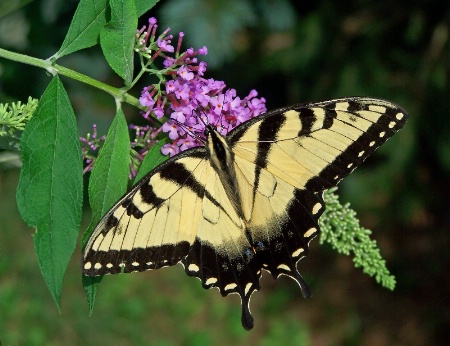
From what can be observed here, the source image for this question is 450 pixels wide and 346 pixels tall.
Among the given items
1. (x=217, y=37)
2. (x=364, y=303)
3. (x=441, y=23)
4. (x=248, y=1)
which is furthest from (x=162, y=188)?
(x=364, y=303)

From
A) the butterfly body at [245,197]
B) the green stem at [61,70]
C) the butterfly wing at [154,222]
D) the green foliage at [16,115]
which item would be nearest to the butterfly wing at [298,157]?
the butterfly body at [245,197]

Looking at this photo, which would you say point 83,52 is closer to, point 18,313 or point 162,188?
point 18,313

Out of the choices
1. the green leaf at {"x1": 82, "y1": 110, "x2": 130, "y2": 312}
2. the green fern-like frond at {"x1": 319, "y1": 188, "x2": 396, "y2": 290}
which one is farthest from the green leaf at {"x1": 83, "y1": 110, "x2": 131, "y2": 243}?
the green fern-like frond at {"x1": 319, "y1": 188, "x2": 396, "y2": 290}

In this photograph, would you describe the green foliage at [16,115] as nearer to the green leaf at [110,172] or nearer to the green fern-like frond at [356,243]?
the green leaf at [110,172]

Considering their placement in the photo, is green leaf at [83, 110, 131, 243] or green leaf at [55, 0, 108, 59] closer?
green leaf at [83, 110, 131, 243]

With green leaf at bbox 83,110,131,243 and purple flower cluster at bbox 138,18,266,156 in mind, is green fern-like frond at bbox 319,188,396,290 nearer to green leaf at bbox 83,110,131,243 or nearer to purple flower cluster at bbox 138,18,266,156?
purple flower cluster at bbox 138,18,266,156

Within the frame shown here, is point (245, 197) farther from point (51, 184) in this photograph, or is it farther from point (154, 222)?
point (51, 184)

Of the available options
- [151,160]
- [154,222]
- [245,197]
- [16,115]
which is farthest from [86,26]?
[245,197]
